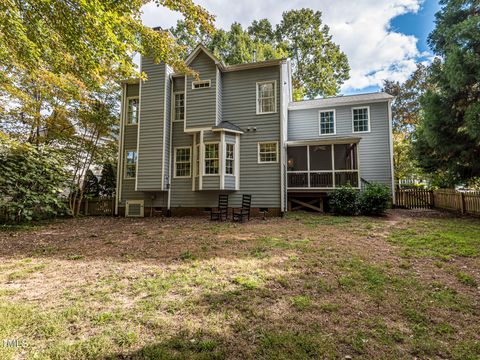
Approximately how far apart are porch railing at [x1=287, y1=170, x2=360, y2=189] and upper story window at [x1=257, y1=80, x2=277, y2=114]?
3634 millimetres

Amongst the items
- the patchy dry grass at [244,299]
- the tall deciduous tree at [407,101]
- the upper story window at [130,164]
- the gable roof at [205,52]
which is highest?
the tall deciduous tree at [407,101]

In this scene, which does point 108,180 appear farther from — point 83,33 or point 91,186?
point 83,33

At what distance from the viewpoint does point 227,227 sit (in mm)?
8609

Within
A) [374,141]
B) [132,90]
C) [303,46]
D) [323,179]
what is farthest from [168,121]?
[303,46]

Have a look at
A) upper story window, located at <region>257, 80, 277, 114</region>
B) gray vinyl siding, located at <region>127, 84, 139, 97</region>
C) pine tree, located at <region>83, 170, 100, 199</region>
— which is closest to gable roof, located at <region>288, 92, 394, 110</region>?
upper story window, located at <region>257, 80, 277, 114</region>

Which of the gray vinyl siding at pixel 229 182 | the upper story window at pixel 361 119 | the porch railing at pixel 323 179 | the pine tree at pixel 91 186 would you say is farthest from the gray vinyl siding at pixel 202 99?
the upper story window at pixel 361 119

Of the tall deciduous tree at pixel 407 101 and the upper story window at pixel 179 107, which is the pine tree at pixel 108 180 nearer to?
the upper story window at pixel 179 107

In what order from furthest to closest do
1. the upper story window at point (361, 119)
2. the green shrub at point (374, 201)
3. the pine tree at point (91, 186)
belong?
the pine tree at point (91, 186) < the upper story window at point (361, 119) < the green shrub at point (374, 201)

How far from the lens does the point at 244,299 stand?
10.5ft

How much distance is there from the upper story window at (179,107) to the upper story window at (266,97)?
4074mm

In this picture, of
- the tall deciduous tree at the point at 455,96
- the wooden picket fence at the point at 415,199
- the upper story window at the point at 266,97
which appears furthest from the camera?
the wooden picket fence at the point at 415,199

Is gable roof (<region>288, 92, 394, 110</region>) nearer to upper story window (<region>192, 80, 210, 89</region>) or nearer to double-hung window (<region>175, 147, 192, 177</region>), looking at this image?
upper story window (<region>192, 80, 210, 89</region>)

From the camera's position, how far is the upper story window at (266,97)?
465 inches

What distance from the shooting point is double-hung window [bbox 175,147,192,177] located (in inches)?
487
